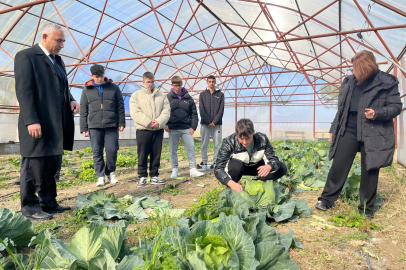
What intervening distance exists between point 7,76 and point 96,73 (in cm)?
1003

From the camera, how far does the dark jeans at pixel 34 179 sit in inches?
115

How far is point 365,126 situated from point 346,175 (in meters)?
0.58

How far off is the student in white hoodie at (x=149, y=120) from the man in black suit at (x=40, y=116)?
167 cm

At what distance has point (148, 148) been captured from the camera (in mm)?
4859

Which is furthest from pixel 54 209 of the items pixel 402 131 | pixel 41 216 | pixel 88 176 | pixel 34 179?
pixel 402 131

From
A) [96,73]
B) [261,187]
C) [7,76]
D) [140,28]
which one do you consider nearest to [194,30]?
[140,28]

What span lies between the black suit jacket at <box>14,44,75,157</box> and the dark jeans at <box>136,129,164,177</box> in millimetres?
1735

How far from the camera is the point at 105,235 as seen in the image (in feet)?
5.94

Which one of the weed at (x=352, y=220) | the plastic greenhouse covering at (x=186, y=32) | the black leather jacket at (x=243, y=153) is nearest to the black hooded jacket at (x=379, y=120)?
the weed at (x=352, y=220)

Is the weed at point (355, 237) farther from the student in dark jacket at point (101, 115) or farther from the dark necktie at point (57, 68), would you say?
the student in dark jacket at point (101, 115)

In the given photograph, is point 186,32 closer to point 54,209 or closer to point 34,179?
point 54,209

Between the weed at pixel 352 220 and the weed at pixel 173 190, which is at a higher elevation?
the weed at pixel 352 220

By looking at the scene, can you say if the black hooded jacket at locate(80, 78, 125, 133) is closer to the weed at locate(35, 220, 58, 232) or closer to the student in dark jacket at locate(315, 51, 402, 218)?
→ the weed at locate(35, 220, 58, 232)

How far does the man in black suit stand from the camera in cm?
287
